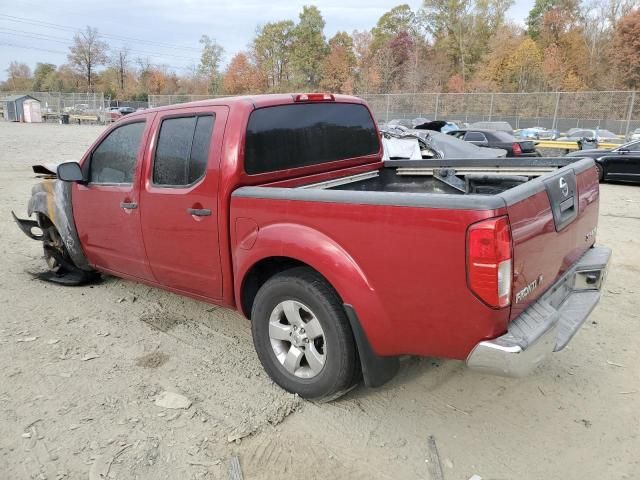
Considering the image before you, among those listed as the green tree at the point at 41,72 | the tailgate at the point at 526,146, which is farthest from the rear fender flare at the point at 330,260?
the green tree at the point at 41,72

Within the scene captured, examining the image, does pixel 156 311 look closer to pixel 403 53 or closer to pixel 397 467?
pixel 397 467

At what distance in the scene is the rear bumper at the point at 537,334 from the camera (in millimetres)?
2299

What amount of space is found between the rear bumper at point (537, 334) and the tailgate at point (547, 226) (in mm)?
66

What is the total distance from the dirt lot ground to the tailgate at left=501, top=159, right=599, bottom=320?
85cm

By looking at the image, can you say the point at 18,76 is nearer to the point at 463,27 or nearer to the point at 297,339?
the point at 463,27

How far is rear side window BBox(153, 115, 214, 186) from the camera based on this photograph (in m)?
3.48

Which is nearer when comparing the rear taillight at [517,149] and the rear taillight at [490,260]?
the rear taillight at [490,260]

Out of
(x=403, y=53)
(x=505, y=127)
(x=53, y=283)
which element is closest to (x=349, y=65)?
(x=403, y=53)

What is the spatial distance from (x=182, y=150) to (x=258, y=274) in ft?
3.55

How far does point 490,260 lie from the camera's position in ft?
7.29

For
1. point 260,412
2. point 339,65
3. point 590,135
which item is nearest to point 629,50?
point 590,135

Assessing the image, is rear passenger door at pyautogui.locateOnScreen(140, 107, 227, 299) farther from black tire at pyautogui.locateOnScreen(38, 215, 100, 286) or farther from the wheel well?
black tire at pyautogui.locateOnScreen(38, 215, 100, 286)

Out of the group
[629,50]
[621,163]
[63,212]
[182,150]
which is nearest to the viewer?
[182,150]

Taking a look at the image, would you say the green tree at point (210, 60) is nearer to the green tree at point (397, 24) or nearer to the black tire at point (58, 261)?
the green tree at point (397, 24)
